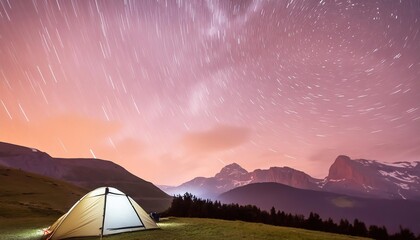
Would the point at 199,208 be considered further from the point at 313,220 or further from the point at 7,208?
the point at 7,208

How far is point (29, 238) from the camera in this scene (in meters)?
19.6

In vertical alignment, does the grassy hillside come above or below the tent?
above

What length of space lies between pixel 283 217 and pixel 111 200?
45667mm

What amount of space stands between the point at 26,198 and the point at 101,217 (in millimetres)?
57097

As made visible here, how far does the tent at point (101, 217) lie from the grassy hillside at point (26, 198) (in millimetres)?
24563

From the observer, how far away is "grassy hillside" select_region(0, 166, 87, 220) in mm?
43400

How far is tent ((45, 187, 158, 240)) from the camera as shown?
17505 mm

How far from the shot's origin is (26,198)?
65.2 m

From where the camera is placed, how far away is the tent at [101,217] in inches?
A: 689

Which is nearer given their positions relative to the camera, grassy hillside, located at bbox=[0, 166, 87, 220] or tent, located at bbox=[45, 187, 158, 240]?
tent, located at bbox=[45, 187, 158, 240]

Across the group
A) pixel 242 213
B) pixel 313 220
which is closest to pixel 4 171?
pixel 242 213

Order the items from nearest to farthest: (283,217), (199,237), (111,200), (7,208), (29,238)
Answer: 1. (199,237)
2. (111,200)
3. (29,238)
4. (7,208)
5. (283,217)

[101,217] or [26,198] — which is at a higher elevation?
[26,198]

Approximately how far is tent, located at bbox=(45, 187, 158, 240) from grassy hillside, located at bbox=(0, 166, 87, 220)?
24.6 m
